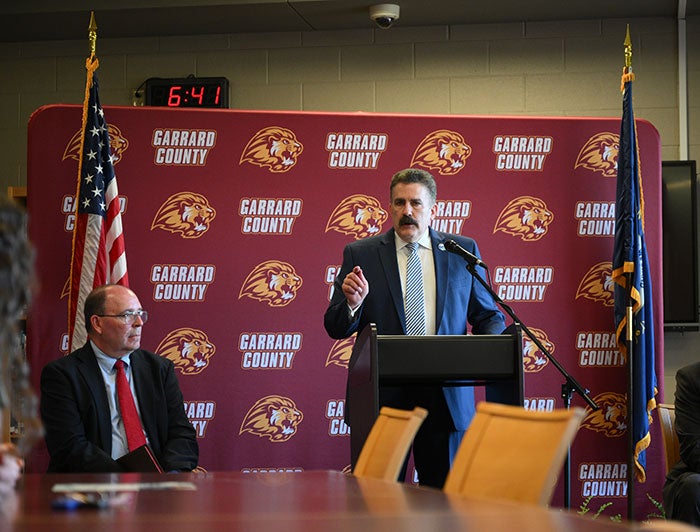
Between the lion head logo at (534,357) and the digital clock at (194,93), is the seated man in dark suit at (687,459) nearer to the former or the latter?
the lion head logo at (534,357)

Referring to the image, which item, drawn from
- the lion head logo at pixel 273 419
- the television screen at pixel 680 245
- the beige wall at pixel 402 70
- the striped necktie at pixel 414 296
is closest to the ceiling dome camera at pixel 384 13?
the beige wall at pixel 402 70

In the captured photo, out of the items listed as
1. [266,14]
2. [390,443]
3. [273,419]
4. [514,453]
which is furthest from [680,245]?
[514,453]

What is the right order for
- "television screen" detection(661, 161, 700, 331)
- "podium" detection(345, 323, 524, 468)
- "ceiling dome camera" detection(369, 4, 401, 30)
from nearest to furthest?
"podium" detection(345, 323, 524, 468), "television screen" detection(661, 161, 700, 331), "ceiling dome camera" detection(369, 4, 401, 30)

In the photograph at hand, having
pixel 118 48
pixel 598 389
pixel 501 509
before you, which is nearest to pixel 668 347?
pixel 598 389

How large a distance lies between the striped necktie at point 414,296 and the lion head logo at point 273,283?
1.56 meters

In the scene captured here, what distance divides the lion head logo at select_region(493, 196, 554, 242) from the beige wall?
1.33m

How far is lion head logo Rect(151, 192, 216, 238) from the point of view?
19.0 feet

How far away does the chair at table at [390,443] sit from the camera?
8.43 ft

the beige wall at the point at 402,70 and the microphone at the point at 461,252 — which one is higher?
the beige wall at the point at 402,70

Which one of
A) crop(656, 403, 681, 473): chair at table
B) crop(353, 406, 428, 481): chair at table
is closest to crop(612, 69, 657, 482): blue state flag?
crop(656, 403, 681, 473): chair at table

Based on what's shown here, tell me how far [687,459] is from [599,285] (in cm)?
152

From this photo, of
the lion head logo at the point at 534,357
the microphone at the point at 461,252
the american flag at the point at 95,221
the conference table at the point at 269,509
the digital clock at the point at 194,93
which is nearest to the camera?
the conference table at the point at 269,509

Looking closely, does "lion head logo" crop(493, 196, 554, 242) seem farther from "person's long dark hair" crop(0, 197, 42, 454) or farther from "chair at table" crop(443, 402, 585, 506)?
"person's long dark hair" crop(0, 197, 42, 454)

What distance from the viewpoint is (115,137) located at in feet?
19.0
